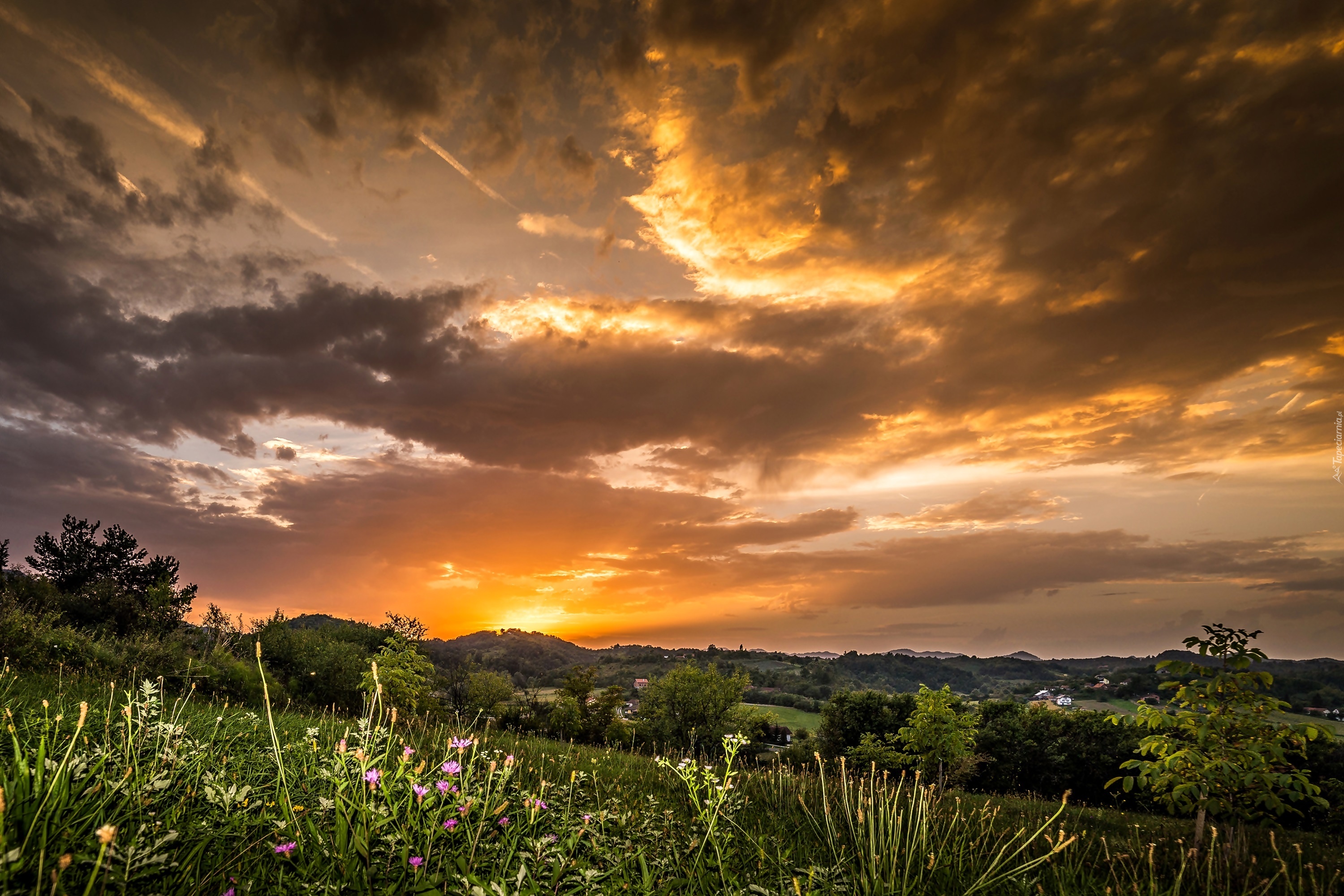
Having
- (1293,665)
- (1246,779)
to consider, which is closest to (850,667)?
(1293,665)

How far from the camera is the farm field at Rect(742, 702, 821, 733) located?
8362 cm

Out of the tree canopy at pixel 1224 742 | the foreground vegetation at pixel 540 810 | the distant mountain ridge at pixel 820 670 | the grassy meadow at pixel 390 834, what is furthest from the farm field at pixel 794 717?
the grassy meadow at pixel 390 834

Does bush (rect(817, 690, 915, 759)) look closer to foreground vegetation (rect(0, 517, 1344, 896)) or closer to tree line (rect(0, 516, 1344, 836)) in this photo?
tree line (rect(0, 516, 1344, 836))

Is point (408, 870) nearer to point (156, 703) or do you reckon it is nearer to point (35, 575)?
point (156, 703)

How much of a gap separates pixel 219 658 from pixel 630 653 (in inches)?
4577

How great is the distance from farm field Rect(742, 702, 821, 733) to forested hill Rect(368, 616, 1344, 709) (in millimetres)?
6373

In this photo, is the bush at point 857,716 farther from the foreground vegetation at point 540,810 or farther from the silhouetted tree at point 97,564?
the silhouetted tree at point 97,564

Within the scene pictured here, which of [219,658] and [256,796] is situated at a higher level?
[256,796]

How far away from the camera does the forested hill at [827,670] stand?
7006cm

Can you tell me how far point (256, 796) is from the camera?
3.99 m

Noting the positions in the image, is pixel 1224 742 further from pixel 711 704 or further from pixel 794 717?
pixel 794 717

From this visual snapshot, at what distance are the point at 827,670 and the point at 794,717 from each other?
39.1 m

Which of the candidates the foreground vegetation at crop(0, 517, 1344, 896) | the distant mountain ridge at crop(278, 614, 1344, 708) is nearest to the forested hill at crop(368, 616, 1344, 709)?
the distant mountain ridge at crop(278, 614, 1344, 708)

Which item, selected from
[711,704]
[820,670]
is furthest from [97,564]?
[820,670]
